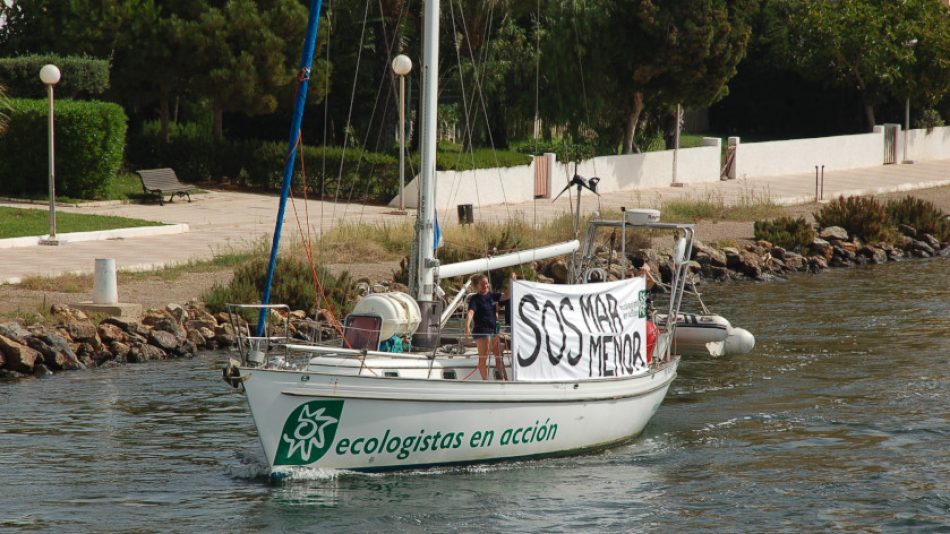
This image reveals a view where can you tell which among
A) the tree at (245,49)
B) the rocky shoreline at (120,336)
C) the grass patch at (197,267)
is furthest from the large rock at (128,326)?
the tree at (245,49)

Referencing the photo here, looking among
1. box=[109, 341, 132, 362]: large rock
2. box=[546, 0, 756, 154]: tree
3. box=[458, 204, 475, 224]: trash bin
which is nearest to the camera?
box=[109, 341, 132, 362]: large rock

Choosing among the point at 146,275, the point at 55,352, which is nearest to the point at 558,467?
the point at 55,352

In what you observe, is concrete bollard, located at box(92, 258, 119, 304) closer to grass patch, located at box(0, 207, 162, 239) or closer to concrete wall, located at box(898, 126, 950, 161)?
grass patch, located at box(0, 207, 162, 239)

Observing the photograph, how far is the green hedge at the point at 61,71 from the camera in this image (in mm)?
36656

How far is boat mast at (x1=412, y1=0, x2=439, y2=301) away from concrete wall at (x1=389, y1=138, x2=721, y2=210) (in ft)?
56.7

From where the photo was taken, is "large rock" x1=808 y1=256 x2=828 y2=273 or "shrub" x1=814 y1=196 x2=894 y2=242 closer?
"large rock" x1=808 y1=256 x2=828 y2=273

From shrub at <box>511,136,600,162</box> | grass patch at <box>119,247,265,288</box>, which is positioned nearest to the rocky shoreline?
grass patch at <box>119,247,265,288</box>

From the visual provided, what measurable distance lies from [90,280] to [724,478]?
13194 mm

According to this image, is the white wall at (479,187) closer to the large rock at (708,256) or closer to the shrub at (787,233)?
the large rock at (708,256)

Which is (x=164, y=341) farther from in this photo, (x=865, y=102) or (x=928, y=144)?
(x=928, y=144)

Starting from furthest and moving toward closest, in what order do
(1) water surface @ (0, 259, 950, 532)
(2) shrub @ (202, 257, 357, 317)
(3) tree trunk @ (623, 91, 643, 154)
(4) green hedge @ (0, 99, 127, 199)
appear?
(3) tree trunk @ (623, 91, 643, 154) < (4) green hedge @ (0, 99, 127, 199) < (2) shrub @ (202, 257, 357, 317) < (1) water surface @ (0, 259, 950, 532)

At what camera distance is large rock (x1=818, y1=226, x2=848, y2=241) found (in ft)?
118

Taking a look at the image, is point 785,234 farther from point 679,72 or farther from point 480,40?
point 480,40

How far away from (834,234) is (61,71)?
20.1 m
